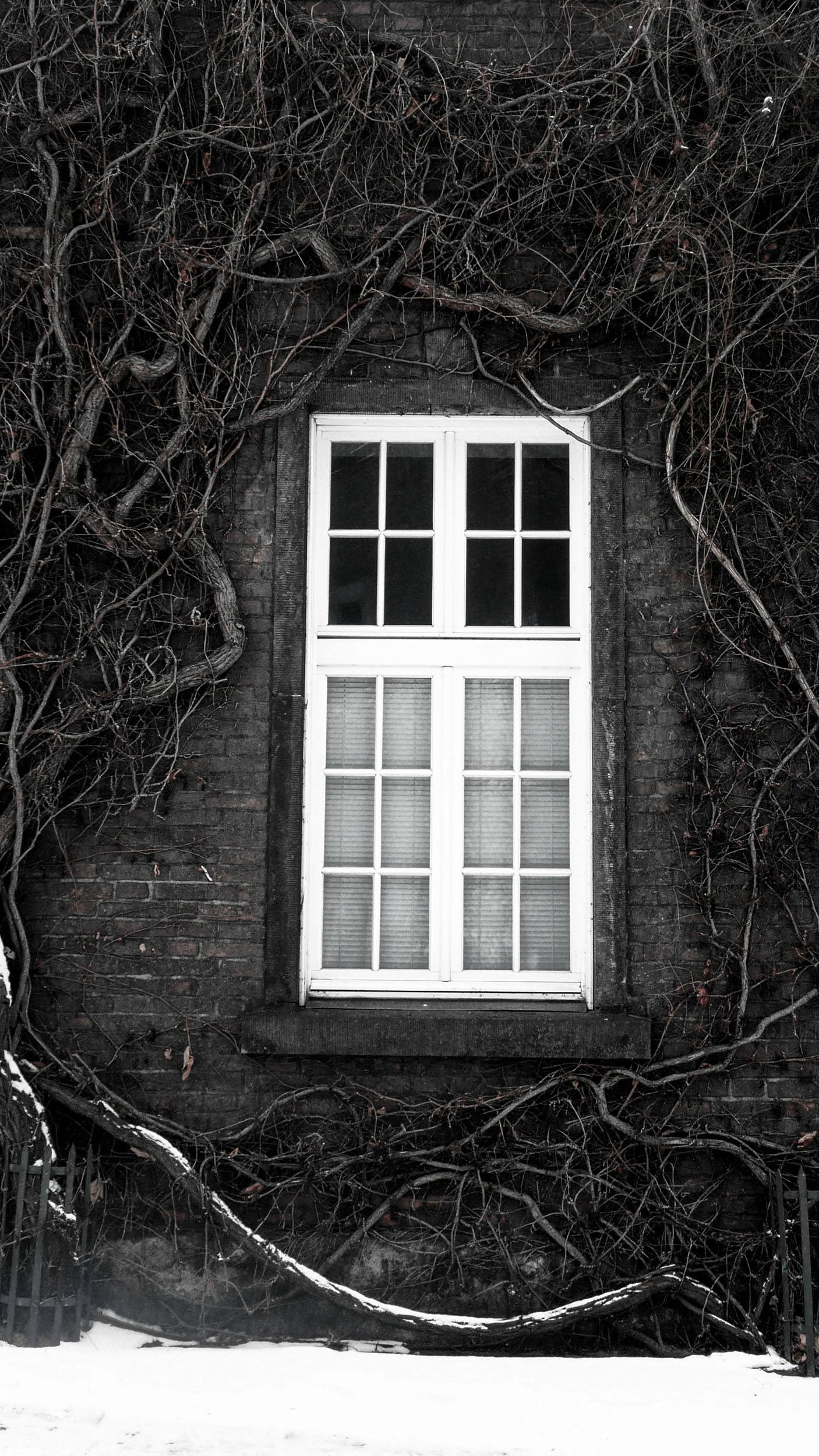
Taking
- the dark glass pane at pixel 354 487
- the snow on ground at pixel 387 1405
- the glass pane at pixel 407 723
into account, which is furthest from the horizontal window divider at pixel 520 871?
the snow on ground at pixel 387 1405

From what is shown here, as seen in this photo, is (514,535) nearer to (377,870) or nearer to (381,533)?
(381,533)

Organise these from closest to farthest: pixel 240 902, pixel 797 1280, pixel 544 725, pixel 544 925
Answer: pixel 797 1280
pixel 240 902
pixel 544 925
pixel 544 725

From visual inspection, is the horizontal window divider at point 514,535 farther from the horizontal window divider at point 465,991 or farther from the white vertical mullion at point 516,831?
the horizontal window divider at point 465,991

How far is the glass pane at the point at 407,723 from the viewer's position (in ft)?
15.2

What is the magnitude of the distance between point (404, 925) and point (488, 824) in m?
0.53

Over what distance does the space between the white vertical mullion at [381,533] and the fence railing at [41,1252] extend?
2326 mm

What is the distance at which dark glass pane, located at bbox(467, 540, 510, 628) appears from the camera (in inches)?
184

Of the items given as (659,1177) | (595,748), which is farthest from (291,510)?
(659,1177)

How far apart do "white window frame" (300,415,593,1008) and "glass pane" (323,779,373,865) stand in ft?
0.15


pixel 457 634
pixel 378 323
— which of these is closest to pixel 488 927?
pixel 457 634

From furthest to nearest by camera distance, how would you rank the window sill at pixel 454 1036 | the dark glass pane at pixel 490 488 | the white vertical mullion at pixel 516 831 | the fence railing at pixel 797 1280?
the dark glass pane at pixel 490 488 < the white vertical mullion at pixel 516 831 < the window sill at pixel 454 1036 < the fence railing at pixel 797 1280

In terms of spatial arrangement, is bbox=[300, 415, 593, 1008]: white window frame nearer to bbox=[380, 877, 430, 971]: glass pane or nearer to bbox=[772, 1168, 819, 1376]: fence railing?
bbox=[380, 877, 430, 971]: glass pane

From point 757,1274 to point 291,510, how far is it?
339 cm

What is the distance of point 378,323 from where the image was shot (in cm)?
464
